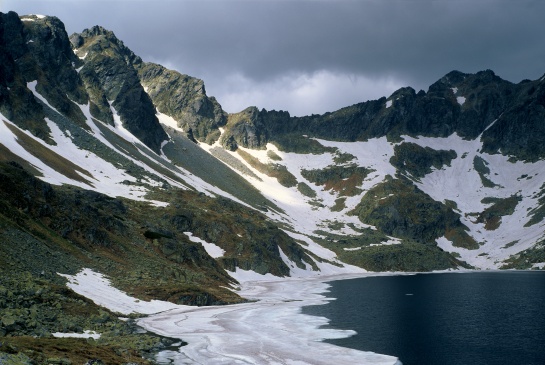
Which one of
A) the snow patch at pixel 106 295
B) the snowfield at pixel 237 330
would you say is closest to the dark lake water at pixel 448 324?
the snowfield at pixel 237 330

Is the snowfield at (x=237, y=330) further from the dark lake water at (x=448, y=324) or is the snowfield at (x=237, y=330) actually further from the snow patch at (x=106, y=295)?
the dark lake water at (x=448, y=324)

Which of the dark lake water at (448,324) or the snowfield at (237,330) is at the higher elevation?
the dark lake water at (448,324)

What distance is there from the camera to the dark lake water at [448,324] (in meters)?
42.1

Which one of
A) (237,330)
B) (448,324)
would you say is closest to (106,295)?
(237,330)

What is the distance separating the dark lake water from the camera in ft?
138

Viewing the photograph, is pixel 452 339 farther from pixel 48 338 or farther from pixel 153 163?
pixel 153 163

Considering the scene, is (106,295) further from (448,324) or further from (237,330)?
(448,324)

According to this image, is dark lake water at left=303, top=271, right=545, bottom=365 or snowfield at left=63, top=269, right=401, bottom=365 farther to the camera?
dark lake water at left=303, top=271, right=545, bottom=365

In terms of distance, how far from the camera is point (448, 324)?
190 ft

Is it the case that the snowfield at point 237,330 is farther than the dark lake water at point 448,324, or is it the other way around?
the dark lake water at point 448,324

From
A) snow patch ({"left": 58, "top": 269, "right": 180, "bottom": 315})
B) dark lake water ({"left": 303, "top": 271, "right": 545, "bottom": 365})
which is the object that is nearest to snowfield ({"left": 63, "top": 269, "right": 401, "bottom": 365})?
snow patch ({"left": 58, "top": 269, "right": 180, "bottom": 315})

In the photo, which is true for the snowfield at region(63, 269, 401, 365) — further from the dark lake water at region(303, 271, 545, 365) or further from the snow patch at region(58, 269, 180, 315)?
the dark lake water at region(303, 271, 545, 365)

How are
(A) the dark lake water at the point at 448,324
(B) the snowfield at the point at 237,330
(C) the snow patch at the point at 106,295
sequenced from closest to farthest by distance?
(B) the snowfield at the point at 237,330
(A) the dark lake water at the point at 448,324
(C) the snow patch at the point at 106,295

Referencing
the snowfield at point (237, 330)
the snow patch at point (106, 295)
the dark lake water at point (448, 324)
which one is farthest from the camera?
the snow patch at point (106, 295)
